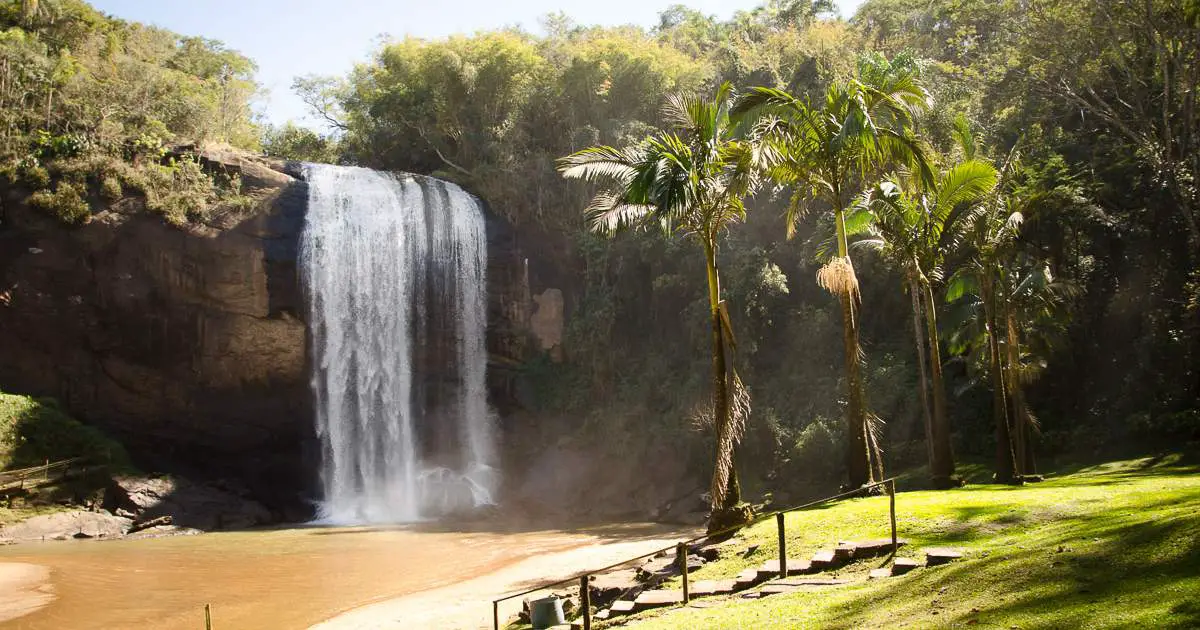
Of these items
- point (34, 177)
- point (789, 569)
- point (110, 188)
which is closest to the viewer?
point (789, 569)

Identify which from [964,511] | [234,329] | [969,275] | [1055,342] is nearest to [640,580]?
[964,511]

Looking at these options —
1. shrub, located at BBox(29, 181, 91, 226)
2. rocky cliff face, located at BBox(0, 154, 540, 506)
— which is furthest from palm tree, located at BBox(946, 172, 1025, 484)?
shrub, located at BBox(29, 181, 91, 226)

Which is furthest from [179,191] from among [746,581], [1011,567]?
[1011,567]

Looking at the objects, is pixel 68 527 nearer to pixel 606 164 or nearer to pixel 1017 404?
pixel 606 164

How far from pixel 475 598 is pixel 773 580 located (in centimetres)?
782

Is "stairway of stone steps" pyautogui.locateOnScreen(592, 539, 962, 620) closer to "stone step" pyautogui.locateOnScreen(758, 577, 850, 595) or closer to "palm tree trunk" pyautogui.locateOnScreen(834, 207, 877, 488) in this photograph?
"stone step" pyautogui.locateOnScreen(758, 577, 850, 595)

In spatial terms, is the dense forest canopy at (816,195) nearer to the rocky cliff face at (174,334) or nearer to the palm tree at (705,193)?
the rocky cliff face at (174,334)

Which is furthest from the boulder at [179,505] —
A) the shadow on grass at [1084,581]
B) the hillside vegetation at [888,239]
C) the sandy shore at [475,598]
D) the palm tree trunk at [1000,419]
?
the shadow on grass at [1084,581]

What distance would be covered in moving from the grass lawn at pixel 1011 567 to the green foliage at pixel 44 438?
25.9 m

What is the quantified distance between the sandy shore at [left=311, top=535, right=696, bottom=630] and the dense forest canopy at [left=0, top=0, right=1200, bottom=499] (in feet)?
29.4

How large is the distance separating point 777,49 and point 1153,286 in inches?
814

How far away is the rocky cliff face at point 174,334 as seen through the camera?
34.6 meters

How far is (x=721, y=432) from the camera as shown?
1723 cm

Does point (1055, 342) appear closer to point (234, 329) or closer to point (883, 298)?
point (883, 298)
